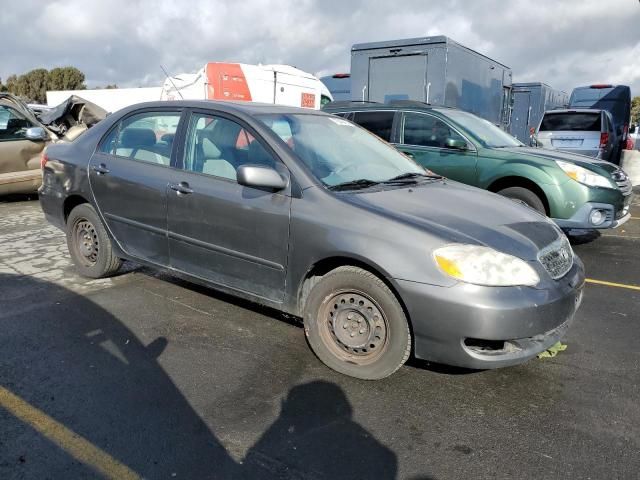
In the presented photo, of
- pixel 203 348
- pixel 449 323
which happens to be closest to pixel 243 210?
pixel 203 348

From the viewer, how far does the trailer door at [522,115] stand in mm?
18516

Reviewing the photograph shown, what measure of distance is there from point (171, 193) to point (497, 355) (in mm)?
2498

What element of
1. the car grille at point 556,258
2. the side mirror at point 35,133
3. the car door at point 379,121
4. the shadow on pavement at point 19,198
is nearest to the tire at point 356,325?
the car grille at point 556,258

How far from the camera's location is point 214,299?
448 centimetres

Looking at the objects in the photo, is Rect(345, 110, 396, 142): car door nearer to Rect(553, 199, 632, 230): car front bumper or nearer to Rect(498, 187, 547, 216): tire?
Rect(498, 187, 547, 216): tire

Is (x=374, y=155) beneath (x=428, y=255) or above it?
above

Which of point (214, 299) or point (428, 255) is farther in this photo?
point (214, 299)

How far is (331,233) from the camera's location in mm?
3152

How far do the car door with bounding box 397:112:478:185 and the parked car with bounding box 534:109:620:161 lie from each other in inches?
218

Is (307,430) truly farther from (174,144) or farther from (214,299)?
(174,144)

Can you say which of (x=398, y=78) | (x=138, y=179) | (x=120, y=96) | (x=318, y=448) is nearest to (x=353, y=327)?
(x=318, y=448)

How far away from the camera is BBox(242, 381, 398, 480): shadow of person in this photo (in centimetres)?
236

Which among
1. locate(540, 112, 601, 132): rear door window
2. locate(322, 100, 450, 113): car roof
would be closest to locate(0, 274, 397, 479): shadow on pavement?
locate(322, 100, 450, 113): car roof

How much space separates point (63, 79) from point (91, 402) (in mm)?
64475
